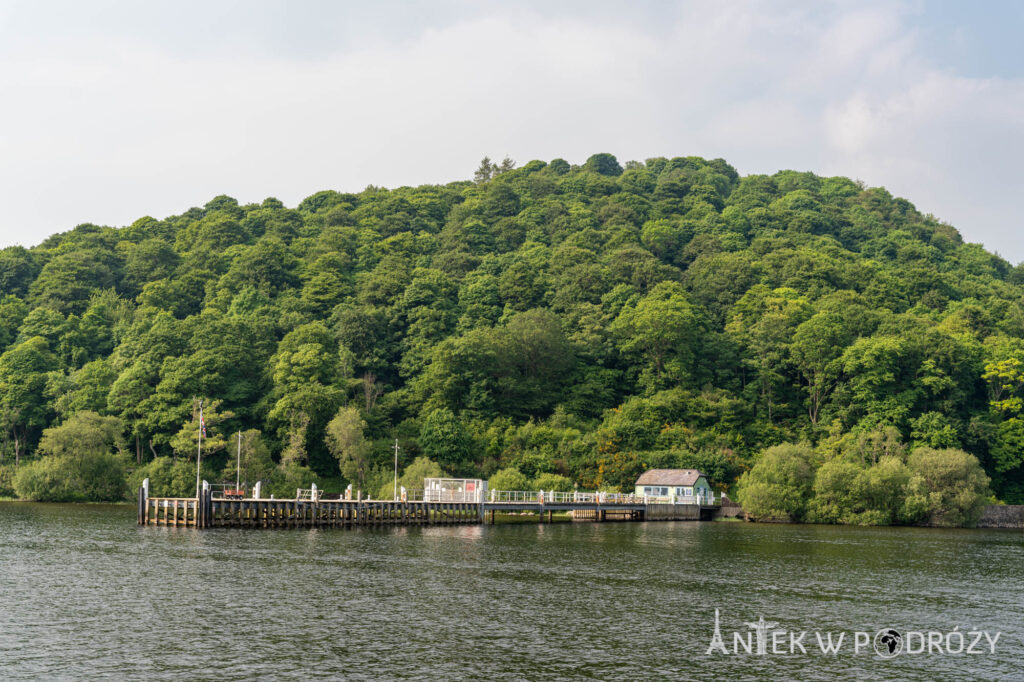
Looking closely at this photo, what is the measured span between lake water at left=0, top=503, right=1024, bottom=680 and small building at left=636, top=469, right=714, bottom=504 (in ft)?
89.9

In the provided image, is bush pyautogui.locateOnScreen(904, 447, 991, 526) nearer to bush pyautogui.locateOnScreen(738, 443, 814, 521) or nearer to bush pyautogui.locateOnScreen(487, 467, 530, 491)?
bush pyautogui.locateOnScreen(738, 443, 814, 521)

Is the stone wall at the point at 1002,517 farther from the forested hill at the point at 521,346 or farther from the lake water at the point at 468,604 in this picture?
the lake water at the point at 468,604

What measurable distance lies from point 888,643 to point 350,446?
62386 mm

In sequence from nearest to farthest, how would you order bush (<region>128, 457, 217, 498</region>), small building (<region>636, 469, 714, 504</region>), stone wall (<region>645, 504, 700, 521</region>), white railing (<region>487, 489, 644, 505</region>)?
white railing (<region>487, 489, 644, 505</region>), bush (<region>128, 457, 217, 498</region>), stone wall (<region>645, 504, 700, 521</region>), small building (<region>636, 469, 714, 504</region>)

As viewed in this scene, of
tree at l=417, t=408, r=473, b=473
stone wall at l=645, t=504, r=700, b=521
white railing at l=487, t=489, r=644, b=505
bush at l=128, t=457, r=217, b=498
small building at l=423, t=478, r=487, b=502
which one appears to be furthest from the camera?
tree at l=417, t=408, r=473, b=473

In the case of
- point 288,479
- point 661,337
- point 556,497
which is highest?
point 661,337

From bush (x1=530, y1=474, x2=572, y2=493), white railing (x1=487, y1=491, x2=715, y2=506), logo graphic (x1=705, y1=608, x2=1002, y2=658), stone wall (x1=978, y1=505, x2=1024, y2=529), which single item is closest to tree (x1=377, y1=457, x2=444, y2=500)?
white railing (x1=487, y1=491, x2=715, y2=506)

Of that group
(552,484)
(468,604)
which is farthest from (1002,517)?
(468,604)

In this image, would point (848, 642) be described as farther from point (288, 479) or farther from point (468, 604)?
point (288, 479)

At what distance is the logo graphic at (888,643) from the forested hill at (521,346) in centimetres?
5736

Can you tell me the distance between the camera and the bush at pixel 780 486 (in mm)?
80812

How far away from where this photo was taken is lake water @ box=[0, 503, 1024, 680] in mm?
25438

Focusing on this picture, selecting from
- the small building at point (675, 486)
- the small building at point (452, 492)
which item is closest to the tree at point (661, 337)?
the small building at point (675, 486)

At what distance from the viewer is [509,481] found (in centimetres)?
8444
